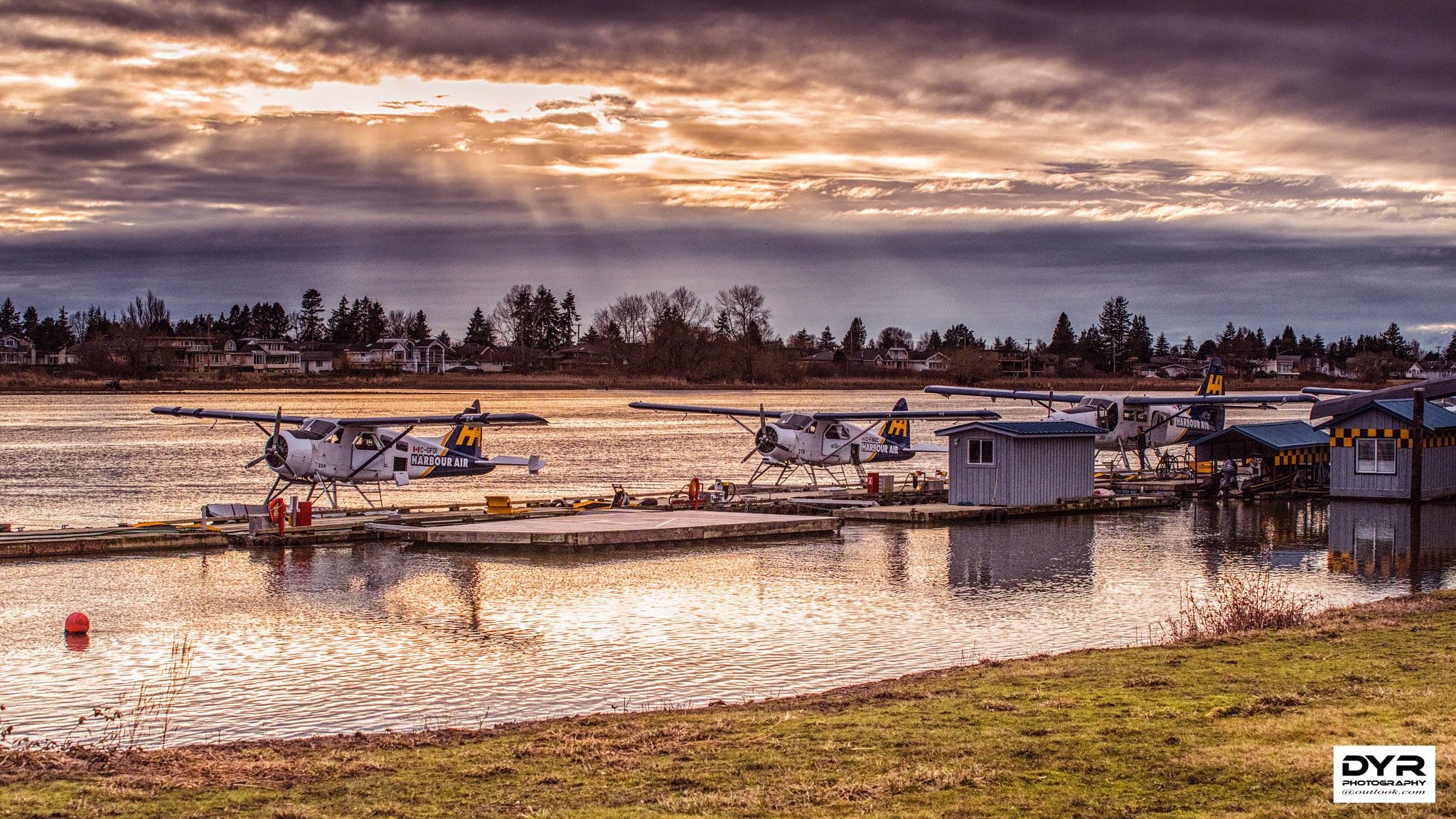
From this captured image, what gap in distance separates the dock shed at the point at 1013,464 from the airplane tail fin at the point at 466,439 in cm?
1175

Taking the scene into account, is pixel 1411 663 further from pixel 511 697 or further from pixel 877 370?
pixel 877 370

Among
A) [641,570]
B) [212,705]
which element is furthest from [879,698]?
[641,570]

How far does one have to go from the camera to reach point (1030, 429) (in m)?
31.3

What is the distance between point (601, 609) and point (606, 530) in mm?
7381

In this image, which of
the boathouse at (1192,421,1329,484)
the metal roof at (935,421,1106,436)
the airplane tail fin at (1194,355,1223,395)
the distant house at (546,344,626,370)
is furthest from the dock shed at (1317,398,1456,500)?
the distant house at (546,344,626,370)

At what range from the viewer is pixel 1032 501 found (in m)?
30.8

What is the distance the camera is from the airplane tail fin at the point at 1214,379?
48656 millimetres

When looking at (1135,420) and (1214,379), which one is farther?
(1214,379)

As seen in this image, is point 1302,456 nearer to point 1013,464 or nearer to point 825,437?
point 1013,464

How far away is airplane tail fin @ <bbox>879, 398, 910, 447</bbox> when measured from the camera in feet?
128

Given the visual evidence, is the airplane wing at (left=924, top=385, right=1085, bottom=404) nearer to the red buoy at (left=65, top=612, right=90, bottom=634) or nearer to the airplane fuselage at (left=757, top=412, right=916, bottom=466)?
the airplane fuselage at (left=757, top=412, right=916, bottom=466)

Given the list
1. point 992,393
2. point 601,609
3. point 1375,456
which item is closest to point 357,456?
point 601,609

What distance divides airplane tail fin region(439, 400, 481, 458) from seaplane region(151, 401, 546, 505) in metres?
0.02

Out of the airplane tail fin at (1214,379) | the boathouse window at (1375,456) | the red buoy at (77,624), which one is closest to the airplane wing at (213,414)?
the red buoy at (77,624)
